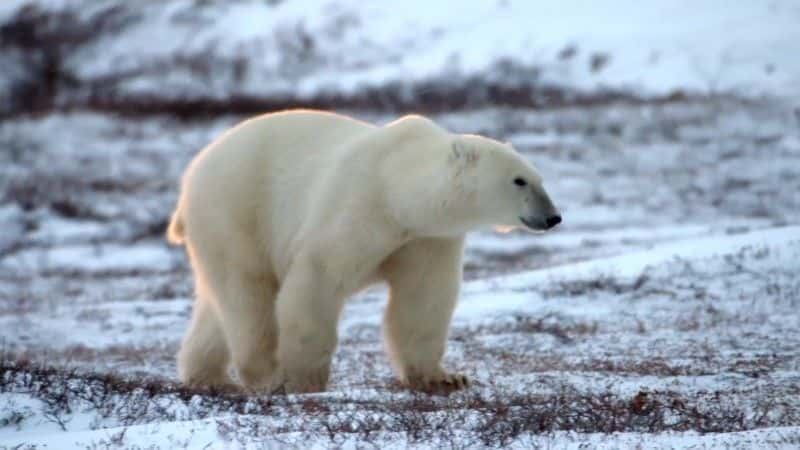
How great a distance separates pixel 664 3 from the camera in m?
35.0

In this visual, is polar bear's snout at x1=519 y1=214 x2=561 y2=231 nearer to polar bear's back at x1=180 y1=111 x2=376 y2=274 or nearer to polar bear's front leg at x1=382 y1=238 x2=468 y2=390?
polar bear's front leg at x1=382 y1=238 x2=468 y2=390

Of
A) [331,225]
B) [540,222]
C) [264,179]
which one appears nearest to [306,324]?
[331,225]

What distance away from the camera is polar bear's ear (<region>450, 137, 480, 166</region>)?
6.78 m

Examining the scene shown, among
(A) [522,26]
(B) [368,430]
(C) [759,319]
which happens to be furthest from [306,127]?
(A) [522,26]

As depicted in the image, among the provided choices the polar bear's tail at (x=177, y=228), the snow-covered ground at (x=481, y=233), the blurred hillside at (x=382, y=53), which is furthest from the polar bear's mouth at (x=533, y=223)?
the blurred hillside at (x=382, y=53)

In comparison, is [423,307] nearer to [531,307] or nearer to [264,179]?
[264,179]

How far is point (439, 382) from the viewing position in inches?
287

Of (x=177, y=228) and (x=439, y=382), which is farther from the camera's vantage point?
(x=177, y=228)

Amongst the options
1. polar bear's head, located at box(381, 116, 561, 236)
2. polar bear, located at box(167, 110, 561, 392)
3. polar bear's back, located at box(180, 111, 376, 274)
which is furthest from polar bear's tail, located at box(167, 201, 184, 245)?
polar bear's head, located at box(381, 116, 561, 236)

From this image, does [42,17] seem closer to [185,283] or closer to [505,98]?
[505,98]

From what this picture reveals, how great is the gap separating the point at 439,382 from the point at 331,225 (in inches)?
47.6

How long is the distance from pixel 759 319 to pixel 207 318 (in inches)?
167

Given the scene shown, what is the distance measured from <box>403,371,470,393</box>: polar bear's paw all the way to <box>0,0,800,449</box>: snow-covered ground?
0.18 metres

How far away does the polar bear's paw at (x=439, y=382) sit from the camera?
23.8 feet
